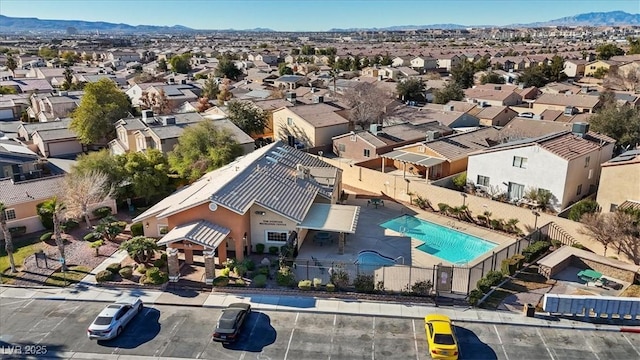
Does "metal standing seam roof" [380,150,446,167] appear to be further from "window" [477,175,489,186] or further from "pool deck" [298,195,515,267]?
"pool deck" [298,195,515,267]

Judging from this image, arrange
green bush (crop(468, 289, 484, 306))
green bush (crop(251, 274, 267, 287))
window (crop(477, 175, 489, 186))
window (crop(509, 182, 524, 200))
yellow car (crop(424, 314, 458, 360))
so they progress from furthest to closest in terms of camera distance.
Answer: window (crop(477, 175, 489, 186))
window (crop(509, 182, 524, 200))
green bush (crop(251, 274, 267, 287))
green bush (crop(468, 289, 484, 306))
yellow car (crop(424, 314, 458, 360))

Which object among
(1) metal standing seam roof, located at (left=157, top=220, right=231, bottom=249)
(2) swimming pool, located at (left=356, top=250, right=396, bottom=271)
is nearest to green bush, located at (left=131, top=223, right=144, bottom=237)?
(1) metal standing seam roof, located at (left=157, top=220, right=231, bottom=249)

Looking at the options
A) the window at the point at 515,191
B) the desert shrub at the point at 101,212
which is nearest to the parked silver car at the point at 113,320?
the desert shrub at the point at 101,212

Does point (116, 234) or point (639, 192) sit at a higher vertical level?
point (639, 192)

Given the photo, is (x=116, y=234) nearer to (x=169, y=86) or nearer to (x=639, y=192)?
(x=639, y=192)

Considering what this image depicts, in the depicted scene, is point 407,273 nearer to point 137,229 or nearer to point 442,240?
point 442,240

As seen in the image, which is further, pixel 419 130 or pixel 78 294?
pixel 419 130

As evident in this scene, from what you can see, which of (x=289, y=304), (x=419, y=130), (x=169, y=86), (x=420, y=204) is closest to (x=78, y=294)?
(x=289, y=304)
